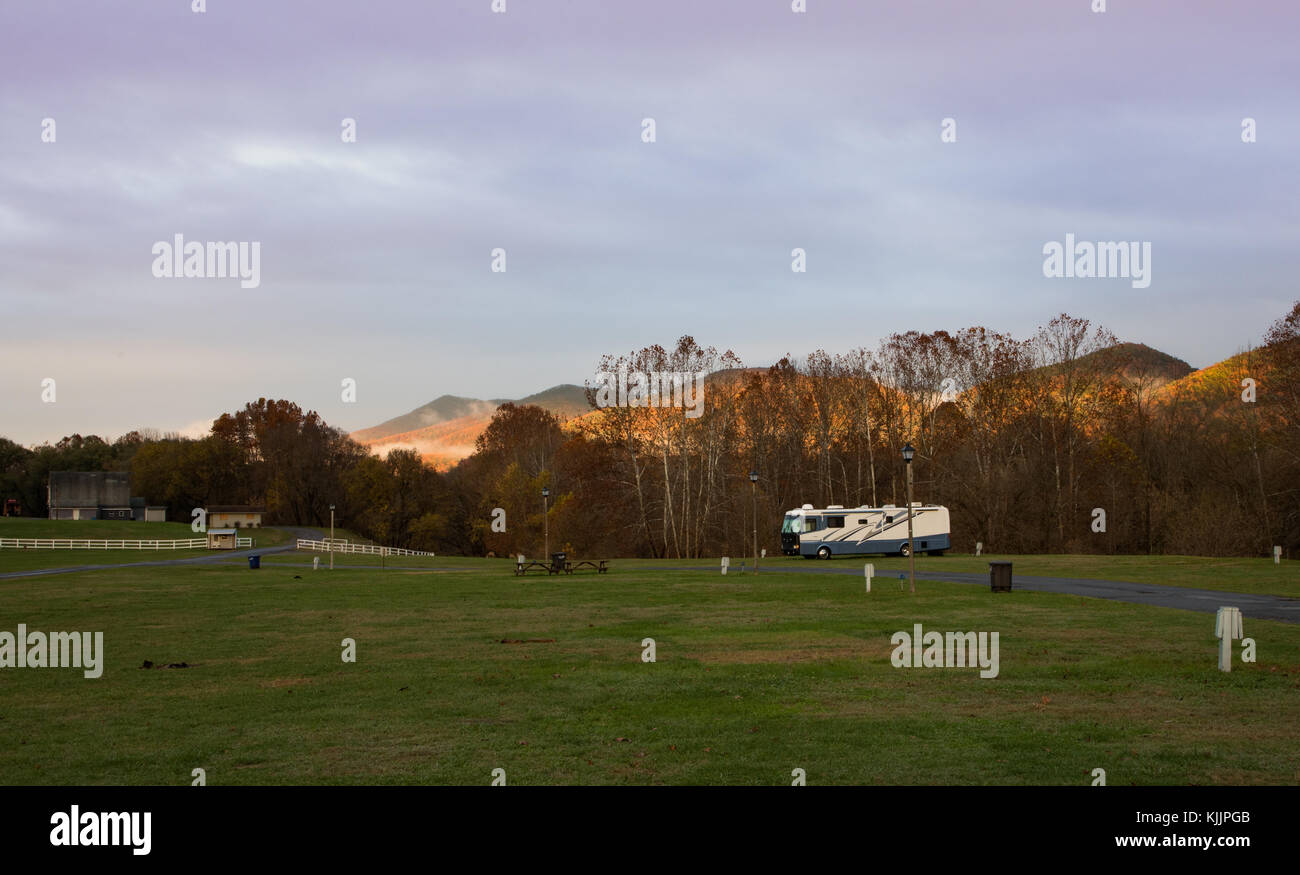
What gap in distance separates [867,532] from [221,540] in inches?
2094

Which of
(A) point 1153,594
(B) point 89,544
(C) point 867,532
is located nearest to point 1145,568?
(A) point 1153,594

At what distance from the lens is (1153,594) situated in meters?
28.7

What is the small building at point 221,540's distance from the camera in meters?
76.9

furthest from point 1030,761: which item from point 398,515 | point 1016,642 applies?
point 398,515

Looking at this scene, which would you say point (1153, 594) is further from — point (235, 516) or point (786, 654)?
point (235, 516)

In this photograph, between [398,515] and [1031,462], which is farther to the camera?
[398,515]

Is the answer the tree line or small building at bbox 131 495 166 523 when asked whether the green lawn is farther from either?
small building at bbox 131 495 166 523

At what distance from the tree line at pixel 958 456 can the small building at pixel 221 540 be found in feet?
77.0

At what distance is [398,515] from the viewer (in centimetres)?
11594

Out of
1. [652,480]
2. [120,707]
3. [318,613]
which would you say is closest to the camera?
[120,707]

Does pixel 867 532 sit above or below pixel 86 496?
below

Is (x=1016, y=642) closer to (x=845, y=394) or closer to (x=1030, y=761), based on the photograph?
(x=1030, y=761)

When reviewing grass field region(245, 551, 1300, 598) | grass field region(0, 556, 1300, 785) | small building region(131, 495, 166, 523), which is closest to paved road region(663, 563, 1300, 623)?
grass field region(245, 551, 1300, 598)
